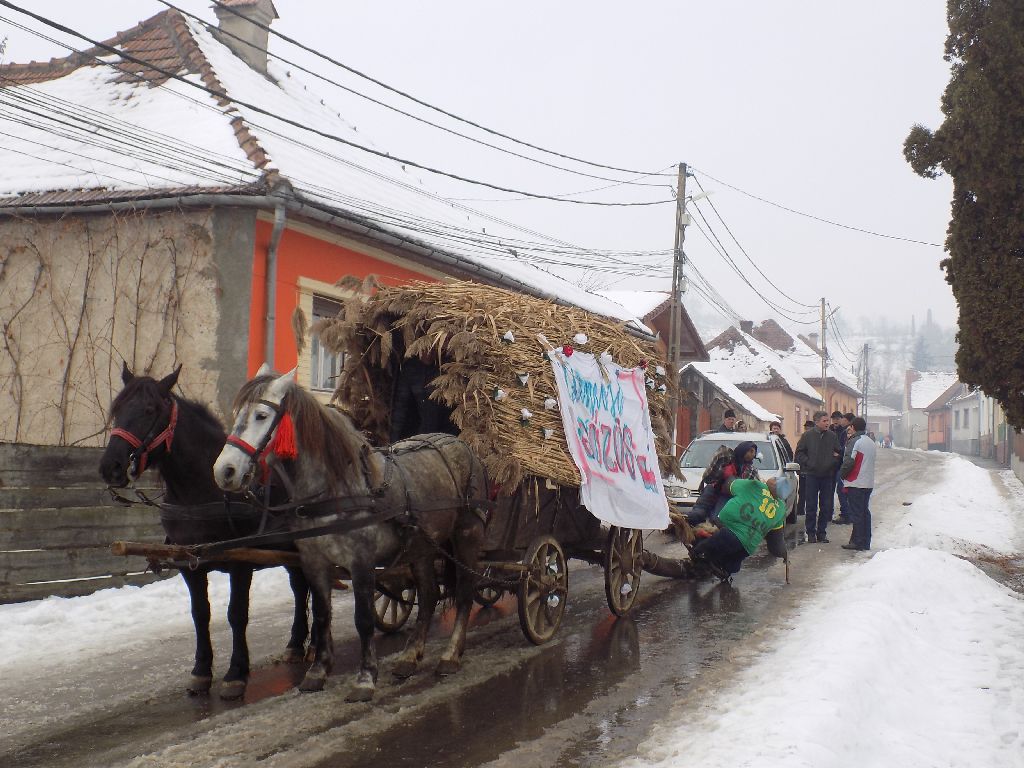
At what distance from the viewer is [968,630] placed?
806cm

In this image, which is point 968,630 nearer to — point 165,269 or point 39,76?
point 165,269

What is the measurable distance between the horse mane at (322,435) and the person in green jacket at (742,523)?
4864 mm

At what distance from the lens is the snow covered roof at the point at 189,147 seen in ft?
39.2

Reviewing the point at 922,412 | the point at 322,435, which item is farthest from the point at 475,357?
the point at 922,412

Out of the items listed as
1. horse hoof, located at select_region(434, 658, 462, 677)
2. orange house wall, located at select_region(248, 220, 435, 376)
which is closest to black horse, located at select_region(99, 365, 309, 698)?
horse hoof, located at select_region(434, 658, 462, 677)

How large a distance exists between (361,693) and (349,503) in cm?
114

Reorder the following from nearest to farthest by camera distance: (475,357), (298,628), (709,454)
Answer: (298,628) < (475,357) < (709,454)

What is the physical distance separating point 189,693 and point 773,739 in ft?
11.6

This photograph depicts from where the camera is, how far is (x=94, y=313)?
12.2m

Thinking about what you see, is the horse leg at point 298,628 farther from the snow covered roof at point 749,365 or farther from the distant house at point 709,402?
the snow covered roof at point 749,365

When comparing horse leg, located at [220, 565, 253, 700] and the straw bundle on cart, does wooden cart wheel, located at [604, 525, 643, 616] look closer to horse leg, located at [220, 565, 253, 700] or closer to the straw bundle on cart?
the straw bundle on cart

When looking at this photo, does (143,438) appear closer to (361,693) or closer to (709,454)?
(361,693)

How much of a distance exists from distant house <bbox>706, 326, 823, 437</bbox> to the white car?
3202 cm

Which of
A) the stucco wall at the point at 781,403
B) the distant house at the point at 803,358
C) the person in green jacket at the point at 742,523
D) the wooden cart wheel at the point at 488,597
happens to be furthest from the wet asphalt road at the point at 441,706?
the distant house at the point at 803,358
